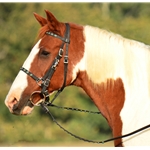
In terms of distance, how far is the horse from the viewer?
12.5ft

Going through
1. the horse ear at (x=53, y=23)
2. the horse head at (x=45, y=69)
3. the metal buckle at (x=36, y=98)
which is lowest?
the metal buckle at (x=36, y=98)

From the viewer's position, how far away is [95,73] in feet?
13.0

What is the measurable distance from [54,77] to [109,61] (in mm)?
658

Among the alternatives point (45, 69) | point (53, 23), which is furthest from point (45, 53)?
point (53, 23)

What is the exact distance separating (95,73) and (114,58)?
10.3 inches

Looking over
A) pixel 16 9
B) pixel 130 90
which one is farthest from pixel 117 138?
pixel 16 9

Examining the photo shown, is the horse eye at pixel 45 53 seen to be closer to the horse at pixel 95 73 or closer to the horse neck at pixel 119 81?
the horse at pixel 95 73

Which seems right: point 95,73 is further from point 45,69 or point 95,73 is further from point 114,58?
point 45,69

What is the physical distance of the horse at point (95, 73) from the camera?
149 inches

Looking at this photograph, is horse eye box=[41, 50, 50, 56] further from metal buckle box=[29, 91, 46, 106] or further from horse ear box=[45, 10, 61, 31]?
metal buckle box=[29, 91, 46, 106]

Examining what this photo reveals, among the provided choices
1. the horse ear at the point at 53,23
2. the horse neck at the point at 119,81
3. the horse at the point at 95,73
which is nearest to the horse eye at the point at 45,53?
the horse at the point at 95,73

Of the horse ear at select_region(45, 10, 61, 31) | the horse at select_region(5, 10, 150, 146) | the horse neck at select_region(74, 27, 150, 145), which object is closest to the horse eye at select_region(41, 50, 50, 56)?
the horse at select_region(5, 10, 150, 146)

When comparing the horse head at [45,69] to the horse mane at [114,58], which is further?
the horse head at [45,69]

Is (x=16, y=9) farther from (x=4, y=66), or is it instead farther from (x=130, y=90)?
(x=130, y=90)
